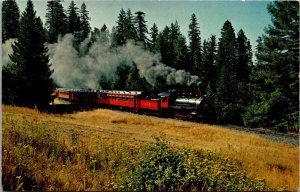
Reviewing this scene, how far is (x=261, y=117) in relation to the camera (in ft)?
54.9

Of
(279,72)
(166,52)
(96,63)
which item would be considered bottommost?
(279,72)

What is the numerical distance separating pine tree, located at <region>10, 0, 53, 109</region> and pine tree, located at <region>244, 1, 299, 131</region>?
9994 mm

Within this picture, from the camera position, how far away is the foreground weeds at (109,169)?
5879 mm

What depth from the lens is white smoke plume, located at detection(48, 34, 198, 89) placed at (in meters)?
27.0

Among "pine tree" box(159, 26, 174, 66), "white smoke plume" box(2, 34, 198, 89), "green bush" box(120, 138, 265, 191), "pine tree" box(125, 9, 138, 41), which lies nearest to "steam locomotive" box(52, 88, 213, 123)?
"pine tree" box(125, 9, 138, 41)

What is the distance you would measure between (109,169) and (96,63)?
87.5 ft

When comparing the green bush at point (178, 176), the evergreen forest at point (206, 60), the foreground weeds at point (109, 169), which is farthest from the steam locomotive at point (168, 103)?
the green bush at point (178, 176)

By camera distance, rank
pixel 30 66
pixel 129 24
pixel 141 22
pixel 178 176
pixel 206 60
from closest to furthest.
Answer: pixel 178 176
pixel 141 22
pixel 129 24
pixel 30 66
pixel 206 60

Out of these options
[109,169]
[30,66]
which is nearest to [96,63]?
[30,66]

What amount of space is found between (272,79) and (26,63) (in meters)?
11.7

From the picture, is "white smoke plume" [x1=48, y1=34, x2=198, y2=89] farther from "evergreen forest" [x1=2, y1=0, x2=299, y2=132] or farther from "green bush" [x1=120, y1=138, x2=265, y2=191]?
"green bush" [x1=120, y1=138, x2=265, y2=191]

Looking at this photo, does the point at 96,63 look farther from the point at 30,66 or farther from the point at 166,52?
the point at 30,66

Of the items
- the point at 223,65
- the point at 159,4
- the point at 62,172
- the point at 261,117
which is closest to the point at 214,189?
the point at 62,172

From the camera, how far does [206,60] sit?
2223cm
